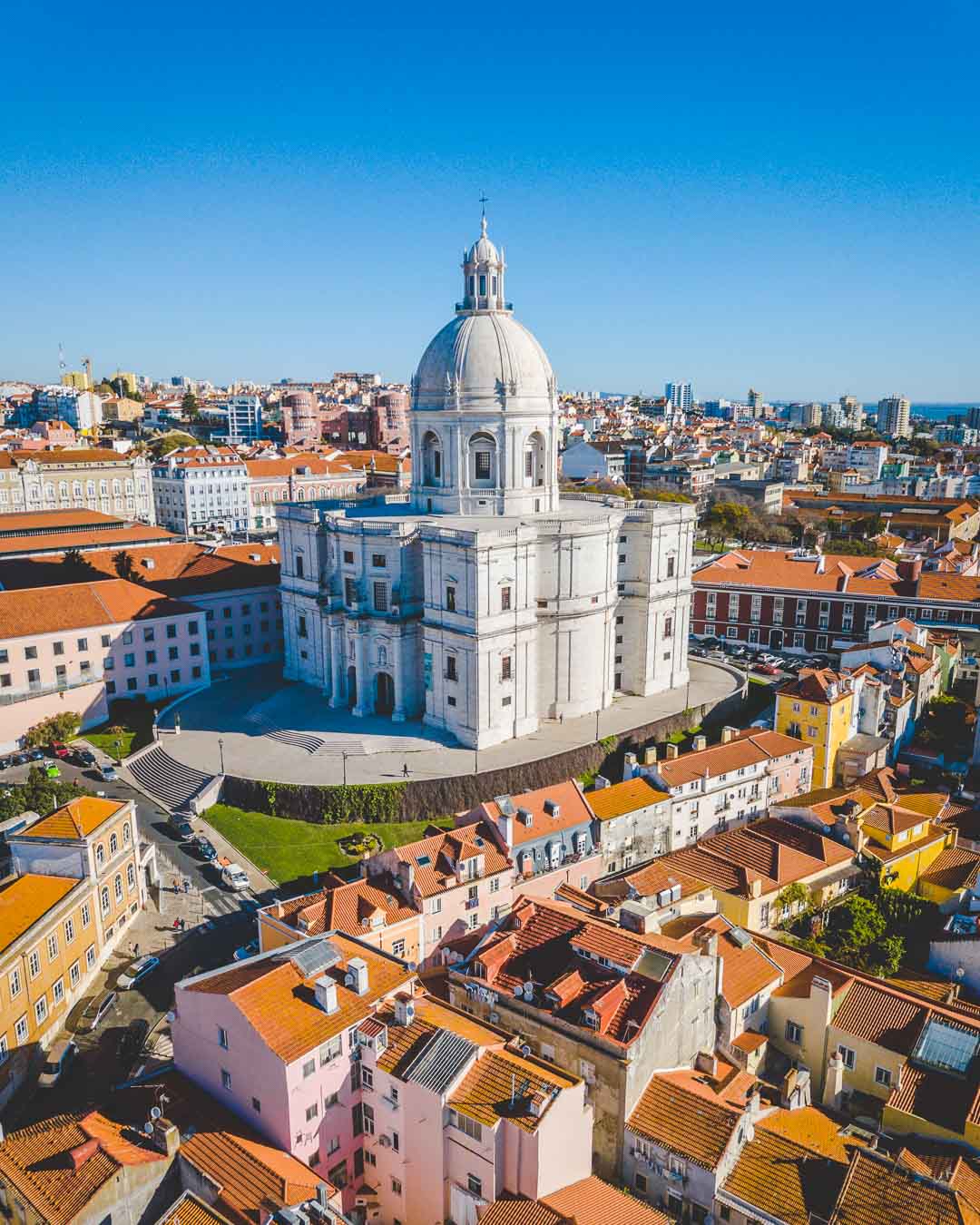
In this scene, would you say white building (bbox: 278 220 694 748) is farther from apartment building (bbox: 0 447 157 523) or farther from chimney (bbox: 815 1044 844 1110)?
apartment building (bbox: 0 447 157 523)

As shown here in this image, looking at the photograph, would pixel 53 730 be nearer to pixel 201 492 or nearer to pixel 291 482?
pixel 201 492

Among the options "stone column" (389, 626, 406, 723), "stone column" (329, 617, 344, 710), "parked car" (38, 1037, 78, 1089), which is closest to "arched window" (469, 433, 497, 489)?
"stone column" (389, 626, 406, 723)

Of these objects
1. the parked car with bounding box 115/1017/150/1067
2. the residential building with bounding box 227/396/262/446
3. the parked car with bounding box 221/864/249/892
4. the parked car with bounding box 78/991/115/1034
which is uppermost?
the residential building with bounding box 227/396/262/446

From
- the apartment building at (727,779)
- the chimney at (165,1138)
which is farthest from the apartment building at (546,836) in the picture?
the chimney at (165,1138)

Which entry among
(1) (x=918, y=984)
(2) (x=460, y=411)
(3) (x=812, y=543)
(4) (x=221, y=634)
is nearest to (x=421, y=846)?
(1) (x=918, y=984)

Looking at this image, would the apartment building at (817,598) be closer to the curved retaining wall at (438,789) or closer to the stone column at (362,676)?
the curved retaining wall at (438,789)
